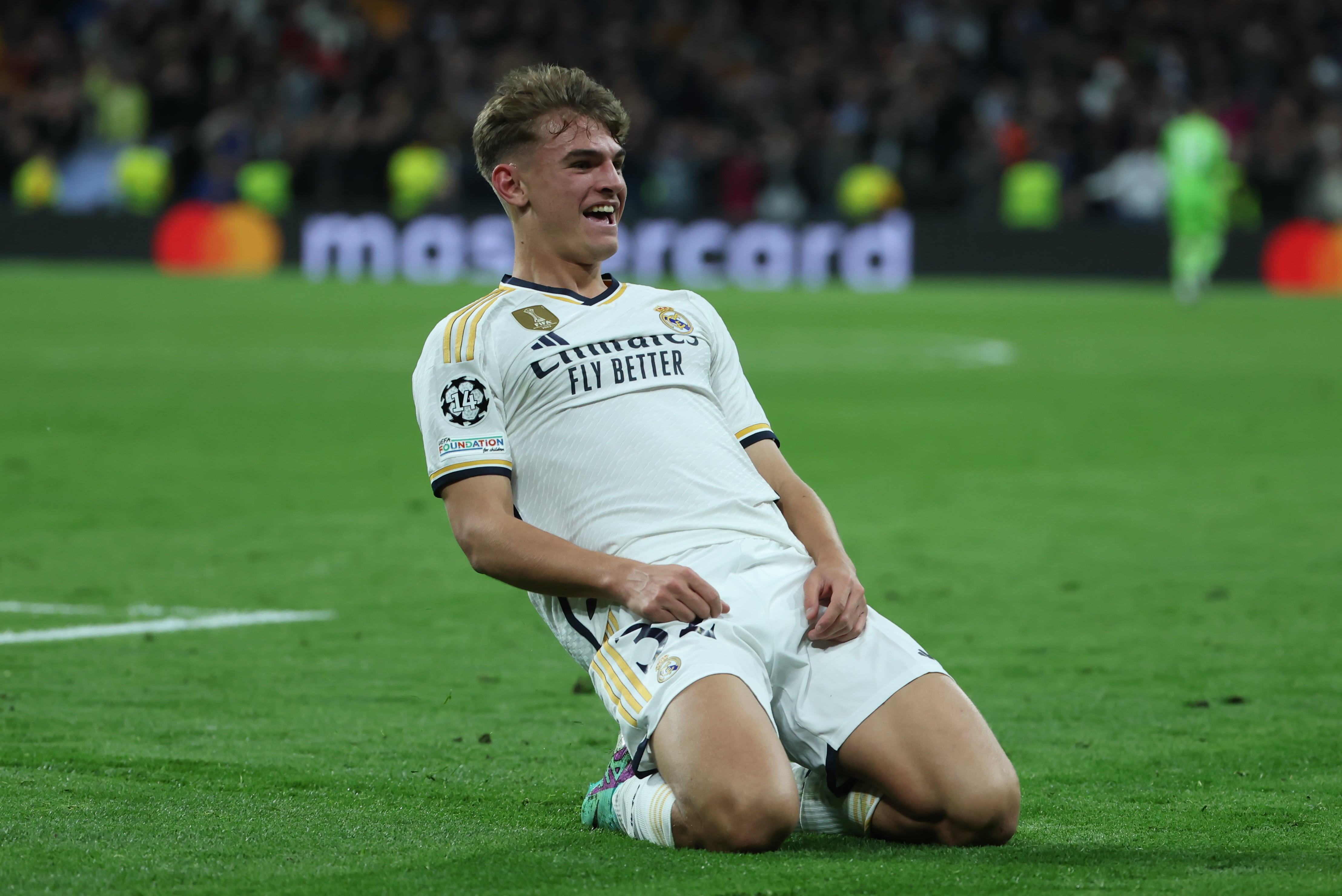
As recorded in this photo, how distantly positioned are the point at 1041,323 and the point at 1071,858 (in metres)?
17.4

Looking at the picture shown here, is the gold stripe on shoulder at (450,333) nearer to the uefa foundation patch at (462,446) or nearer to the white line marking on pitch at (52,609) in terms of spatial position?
the uefa foundation patch at (462,446)

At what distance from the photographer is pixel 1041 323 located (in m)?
20.7

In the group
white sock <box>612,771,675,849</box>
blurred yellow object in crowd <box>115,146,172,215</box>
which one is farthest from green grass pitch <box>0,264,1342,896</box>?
blurred yellow object in crowd <box>115,146,172,215</box>

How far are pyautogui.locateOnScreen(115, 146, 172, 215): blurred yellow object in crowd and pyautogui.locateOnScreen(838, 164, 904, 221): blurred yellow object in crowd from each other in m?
10.7

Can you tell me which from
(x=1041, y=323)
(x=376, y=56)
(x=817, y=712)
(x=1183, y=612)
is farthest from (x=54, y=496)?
(x=376, y=56)

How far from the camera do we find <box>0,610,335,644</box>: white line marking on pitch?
6113 mm

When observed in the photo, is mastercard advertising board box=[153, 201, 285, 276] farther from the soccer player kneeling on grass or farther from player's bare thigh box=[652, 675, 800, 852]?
player's bare thigh box=[652, 675, 800, 852]

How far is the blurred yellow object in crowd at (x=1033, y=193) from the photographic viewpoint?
28469mm

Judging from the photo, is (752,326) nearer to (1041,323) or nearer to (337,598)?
(1041,323)

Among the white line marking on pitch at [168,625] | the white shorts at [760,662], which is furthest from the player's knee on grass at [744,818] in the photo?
the white line marking on pitch at [168,625]

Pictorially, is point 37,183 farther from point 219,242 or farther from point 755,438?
point 755,438

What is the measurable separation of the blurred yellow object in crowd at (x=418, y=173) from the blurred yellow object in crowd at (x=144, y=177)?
3.68m

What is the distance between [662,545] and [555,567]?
0.86 ft

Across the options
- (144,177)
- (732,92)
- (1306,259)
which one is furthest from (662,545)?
(144,177)
